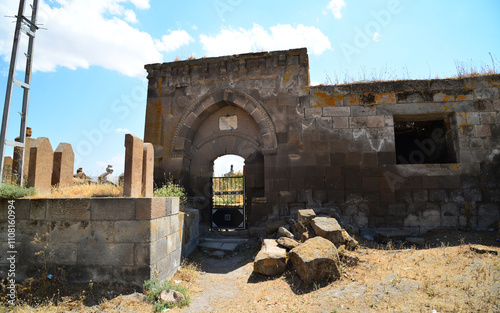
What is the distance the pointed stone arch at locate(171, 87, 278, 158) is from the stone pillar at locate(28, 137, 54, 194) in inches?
139

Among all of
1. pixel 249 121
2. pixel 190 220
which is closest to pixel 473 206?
pixel 249 121

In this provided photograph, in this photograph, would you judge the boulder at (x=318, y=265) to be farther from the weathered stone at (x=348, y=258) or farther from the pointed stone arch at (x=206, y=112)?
the pointed stone arch at (x=206, y=112)

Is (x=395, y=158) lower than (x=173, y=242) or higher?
higher

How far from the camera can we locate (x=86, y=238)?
414cm

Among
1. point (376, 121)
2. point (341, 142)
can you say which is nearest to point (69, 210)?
point (341, 142)

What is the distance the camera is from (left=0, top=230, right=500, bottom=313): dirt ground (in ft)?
11.0

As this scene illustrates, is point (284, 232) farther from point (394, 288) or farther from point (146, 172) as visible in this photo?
point (146, 172)

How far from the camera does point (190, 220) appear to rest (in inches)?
255

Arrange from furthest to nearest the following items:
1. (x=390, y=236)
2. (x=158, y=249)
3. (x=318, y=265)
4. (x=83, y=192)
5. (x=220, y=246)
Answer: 1. (x=220, y=246)
2. (x=390, y=236)
3. (x=83, y=192)
4. (x=158, y=249)
5. (x=318, y=265)

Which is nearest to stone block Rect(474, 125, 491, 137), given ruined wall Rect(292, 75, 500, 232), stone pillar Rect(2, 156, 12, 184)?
ruined wall Rect(292, 75, 500, 232)

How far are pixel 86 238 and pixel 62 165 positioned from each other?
1.83 metres

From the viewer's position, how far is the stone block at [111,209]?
416 cm

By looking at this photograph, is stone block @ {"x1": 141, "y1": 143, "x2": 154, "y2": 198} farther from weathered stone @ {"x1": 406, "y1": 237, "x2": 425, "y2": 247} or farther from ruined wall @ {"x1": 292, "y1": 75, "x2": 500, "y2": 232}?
weathered stone @ {"x1": 406, "y1": 237, "x2": 425, "y2": 247}

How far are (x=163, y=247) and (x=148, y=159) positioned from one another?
1.51m
